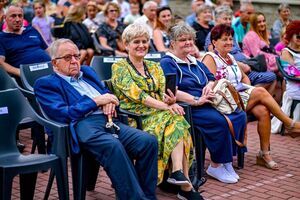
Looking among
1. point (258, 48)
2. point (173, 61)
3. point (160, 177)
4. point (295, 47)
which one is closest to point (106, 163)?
point (160, 177)

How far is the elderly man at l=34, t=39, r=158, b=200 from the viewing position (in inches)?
180

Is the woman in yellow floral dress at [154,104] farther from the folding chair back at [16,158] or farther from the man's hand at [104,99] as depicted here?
the folding chair back at [16,158]

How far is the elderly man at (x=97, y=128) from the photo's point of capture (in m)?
4.58

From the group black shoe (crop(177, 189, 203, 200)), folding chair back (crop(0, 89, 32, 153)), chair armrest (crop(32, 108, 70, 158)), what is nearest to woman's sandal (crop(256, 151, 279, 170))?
black shoe (crop(177, 189, 203, 200))

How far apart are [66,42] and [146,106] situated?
33.8 inches

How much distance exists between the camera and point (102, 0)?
45.8ft

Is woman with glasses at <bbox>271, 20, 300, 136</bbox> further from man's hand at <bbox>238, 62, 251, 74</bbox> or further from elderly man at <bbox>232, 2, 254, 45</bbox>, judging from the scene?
elderly man at <bbox>232, 2, 254, 45</bbox>

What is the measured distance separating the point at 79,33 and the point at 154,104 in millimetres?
4753

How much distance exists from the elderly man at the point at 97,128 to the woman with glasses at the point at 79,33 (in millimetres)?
4760

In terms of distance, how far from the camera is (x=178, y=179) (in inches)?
198

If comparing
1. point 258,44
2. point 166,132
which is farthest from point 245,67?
point 166,132

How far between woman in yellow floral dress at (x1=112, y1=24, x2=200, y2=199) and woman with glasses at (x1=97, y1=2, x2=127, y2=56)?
4095mm

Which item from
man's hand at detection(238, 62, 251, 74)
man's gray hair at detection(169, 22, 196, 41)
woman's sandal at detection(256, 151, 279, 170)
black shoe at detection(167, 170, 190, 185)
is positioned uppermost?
man's gray hair at detection(169, 22, 196, 41)

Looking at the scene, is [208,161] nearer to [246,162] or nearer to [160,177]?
[246,162]
